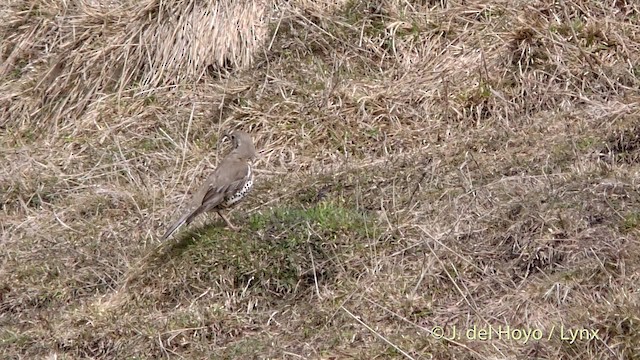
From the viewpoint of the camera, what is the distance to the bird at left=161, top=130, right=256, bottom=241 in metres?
8.50

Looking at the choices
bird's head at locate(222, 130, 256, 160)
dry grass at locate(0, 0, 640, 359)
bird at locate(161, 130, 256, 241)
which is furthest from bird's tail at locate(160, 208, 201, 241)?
bird's head at locate(222, 130, 256, 160)

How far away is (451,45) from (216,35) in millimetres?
2115

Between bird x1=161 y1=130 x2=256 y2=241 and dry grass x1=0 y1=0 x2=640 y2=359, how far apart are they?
0.15 m

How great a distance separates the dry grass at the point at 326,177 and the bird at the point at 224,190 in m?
0.15

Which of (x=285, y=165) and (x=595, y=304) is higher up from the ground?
(x=595, y=304)

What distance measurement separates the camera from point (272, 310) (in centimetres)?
793

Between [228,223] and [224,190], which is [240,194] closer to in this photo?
[224,190]

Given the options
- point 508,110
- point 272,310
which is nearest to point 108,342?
point 272,310

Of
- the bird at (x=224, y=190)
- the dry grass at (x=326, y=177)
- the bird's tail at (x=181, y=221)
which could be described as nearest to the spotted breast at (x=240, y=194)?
the bird at (x=224, y=190)

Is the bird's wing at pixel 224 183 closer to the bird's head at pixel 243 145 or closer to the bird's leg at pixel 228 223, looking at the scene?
the bird's leg at pixel 228 223

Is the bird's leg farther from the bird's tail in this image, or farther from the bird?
the bird's tail

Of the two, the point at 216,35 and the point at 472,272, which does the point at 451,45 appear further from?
the point at 472,272

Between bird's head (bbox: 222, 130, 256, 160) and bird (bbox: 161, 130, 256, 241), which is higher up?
bird (bbox: 161, 130, 256, 241)

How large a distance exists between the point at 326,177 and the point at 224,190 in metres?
0.91
